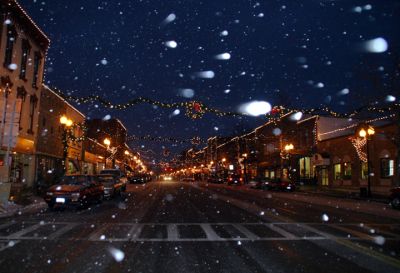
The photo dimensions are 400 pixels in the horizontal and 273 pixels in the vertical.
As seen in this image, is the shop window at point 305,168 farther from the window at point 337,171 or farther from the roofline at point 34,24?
the roofline at point 34,24

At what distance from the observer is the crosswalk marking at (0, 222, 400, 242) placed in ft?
37.2

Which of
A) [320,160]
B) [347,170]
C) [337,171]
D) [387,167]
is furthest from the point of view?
[320,160]

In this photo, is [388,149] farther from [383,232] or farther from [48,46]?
[48,46]

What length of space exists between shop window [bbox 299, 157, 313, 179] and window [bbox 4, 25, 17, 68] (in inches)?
1540

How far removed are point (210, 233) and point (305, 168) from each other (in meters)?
46.5

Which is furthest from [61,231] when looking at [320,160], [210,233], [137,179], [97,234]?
[137,179]

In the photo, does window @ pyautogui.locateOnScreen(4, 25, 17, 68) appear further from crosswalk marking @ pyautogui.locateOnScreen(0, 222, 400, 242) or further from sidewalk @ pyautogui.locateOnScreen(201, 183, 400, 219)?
sidewalk @ pyautogui.locateOnScreen(201, 183, 400, 219)

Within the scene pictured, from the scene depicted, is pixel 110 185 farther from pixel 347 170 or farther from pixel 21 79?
pixel 347 170

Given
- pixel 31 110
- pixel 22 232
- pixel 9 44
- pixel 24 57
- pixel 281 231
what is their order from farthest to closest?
pixel 31 110, pixel 24 57, pixel 9 44, pixel 281 231, pixel 22 232

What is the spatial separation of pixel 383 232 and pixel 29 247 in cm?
1019

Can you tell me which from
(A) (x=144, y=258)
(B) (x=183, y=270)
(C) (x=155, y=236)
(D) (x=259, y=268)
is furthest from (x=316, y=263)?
(C) (x=155, y=236)

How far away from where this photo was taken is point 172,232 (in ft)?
41.2

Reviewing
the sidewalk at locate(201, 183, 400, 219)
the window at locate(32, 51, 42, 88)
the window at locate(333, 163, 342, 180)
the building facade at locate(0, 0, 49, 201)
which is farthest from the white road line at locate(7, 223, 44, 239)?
the window at locate(333, 163, 342, 180)

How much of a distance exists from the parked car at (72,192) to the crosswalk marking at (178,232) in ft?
16.1
